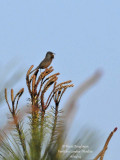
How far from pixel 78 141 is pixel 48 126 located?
238mm

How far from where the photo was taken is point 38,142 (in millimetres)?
1666

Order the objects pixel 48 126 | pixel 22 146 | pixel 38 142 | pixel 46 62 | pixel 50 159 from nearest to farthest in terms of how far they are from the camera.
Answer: pixel 50 159 < pixel 38 142 < pixel 22 146 < pixel 48 126 < pixel 46 62

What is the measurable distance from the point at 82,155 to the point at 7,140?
1.36 ft

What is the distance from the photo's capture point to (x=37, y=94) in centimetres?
193

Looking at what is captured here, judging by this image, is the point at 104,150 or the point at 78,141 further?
the point at 78,141

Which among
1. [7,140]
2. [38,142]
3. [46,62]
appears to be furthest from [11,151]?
[46,62]

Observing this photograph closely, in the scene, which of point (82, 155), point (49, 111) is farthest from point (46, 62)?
point (82, 155)

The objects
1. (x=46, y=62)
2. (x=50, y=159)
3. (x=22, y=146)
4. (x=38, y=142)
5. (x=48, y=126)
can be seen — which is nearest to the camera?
(x=50, y=159)

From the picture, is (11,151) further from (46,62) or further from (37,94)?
(46,62)

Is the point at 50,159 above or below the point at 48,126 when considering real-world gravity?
below

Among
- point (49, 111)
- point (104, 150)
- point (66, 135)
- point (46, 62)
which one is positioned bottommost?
point (104, 150)

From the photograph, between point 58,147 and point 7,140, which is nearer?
point 58,147

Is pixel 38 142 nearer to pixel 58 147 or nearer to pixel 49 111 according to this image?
pixel 58 147

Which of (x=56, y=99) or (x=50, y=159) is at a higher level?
(x=56, y=99)
